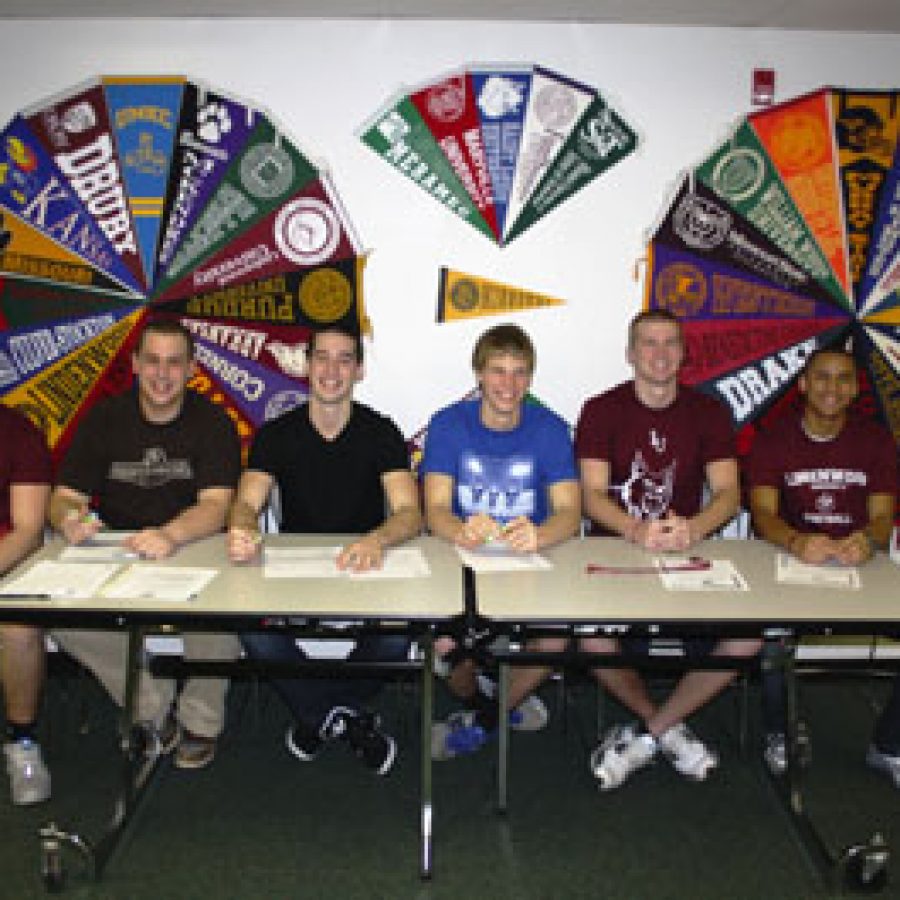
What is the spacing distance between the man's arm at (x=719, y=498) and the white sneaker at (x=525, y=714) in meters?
0.86

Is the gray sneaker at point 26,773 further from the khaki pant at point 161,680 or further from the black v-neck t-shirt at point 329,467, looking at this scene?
the black v-neck t-shirt at point 329,467

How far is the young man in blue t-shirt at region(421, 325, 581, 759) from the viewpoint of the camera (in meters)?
2.90

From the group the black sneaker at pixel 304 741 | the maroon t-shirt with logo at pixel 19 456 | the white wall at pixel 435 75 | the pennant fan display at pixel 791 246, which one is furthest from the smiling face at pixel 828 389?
the maroon t-shirt with logo at pixel 19 456

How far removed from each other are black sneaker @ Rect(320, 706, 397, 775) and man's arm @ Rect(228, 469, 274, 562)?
682mm

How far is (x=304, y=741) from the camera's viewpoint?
9.42 feet

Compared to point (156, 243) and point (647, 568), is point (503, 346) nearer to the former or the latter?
point (647, 568)

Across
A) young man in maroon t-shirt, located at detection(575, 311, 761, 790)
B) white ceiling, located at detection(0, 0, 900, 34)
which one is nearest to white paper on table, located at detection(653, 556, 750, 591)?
young man in maroon t-shirt, located at detection(575, 311, 761, 790)

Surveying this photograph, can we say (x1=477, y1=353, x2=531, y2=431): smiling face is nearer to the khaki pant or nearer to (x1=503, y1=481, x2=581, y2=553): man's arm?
(x1=503, y1=481, x2=581, y2=553): man's arm

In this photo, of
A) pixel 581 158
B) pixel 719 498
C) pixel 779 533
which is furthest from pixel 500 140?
pixel 779 533

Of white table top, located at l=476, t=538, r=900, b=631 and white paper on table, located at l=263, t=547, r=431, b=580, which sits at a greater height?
white paper on table, located at l=263, t=547, r=431, b=580

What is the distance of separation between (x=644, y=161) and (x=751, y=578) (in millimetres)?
1893

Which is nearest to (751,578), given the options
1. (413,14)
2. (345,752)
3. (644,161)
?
(345,752)

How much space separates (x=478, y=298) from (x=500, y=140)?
621 mm

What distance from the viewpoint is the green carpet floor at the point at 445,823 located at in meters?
2.29
